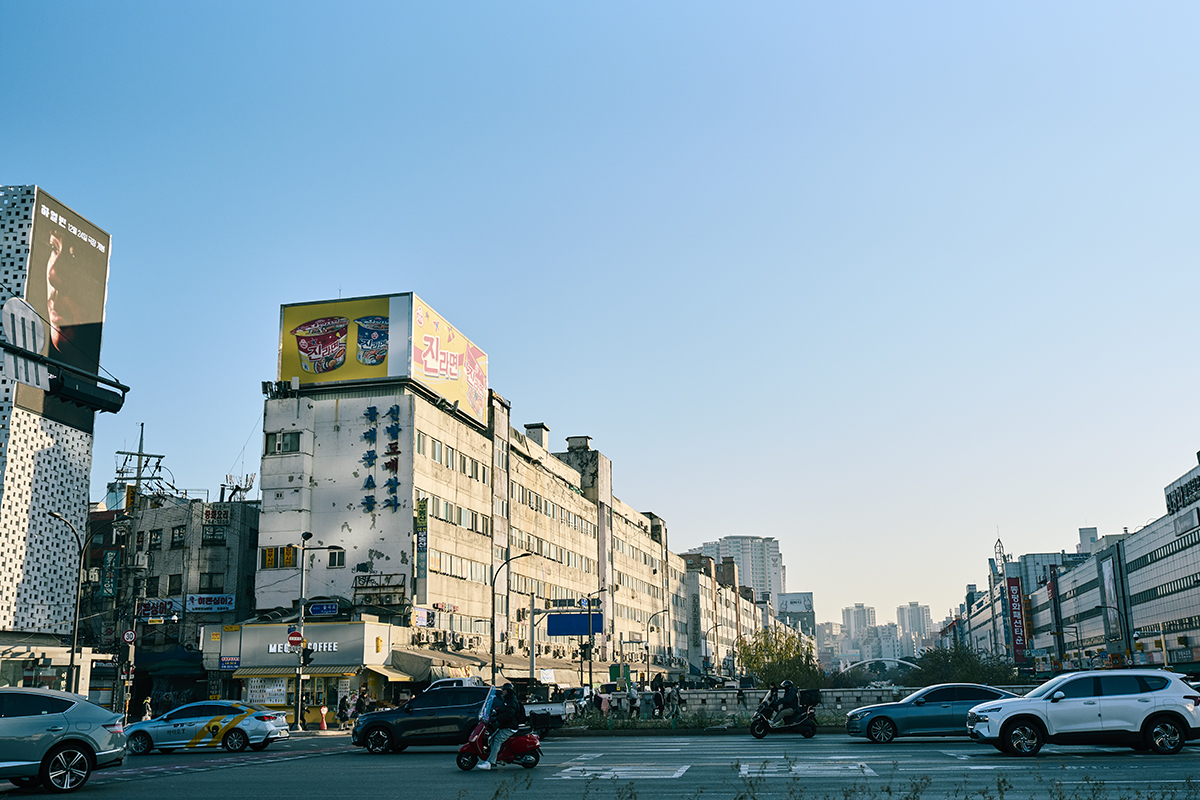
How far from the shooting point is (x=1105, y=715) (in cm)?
1964

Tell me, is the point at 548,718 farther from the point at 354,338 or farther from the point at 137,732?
the point at 354,338

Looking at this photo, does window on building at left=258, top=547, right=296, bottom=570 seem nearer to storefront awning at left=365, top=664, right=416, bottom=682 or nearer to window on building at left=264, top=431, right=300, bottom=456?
window on building at left=264, top=431, right=300, bottom=456

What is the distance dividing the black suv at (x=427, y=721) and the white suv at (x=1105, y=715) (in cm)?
1167

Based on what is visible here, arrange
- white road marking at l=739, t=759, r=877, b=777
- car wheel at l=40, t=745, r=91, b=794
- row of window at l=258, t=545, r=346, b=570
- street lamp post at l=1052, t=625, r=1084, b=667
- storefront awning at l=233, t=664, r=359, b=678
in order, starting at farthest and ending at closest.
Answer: street lamp post at l=1052, t=625, r=1084, b=667 < row of window at l=258, t=545, r=346, b=570 < storefront awning at l=233, t=664, r=359, b=678 < white road marking at l=739, t=759, r=877, b=777 < car wheel at l=40, t=745, r=91, b=794

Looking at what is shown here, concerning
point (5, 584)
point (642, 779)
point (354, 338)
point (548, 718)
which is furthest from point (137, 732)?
point (354, 338)

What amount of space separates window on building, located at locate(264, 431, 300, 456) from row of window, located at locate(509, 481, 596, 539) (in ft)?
59.6

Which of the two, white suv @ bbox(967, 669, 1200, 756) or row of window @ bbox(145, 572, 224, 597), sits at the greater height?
row of window @ bbox(145, 572, 224, 597)

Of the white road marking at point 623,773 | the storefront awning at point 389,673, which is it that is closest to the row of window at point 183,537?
the storefront awning at point 389,673

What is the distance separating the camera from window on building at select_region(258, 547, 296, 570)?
195ft

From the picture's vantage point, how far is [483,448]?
71.1 m

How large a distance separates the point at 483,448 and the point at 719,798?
57930mm

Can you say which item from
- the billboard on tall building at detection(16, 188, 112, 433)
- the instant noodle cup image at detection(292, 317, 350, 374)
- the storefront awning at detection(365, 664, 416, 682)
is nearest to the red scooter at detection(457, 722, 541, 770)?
the storefront awning at detection(365, 664, 416, 682)

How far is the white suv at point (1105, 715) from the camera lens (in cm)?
1958

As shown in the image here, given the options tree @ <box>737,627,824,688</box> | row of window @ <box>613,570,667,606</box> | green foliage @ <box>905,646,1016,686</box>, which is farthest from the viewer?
tree @ <box>737,627,824,688</box>
